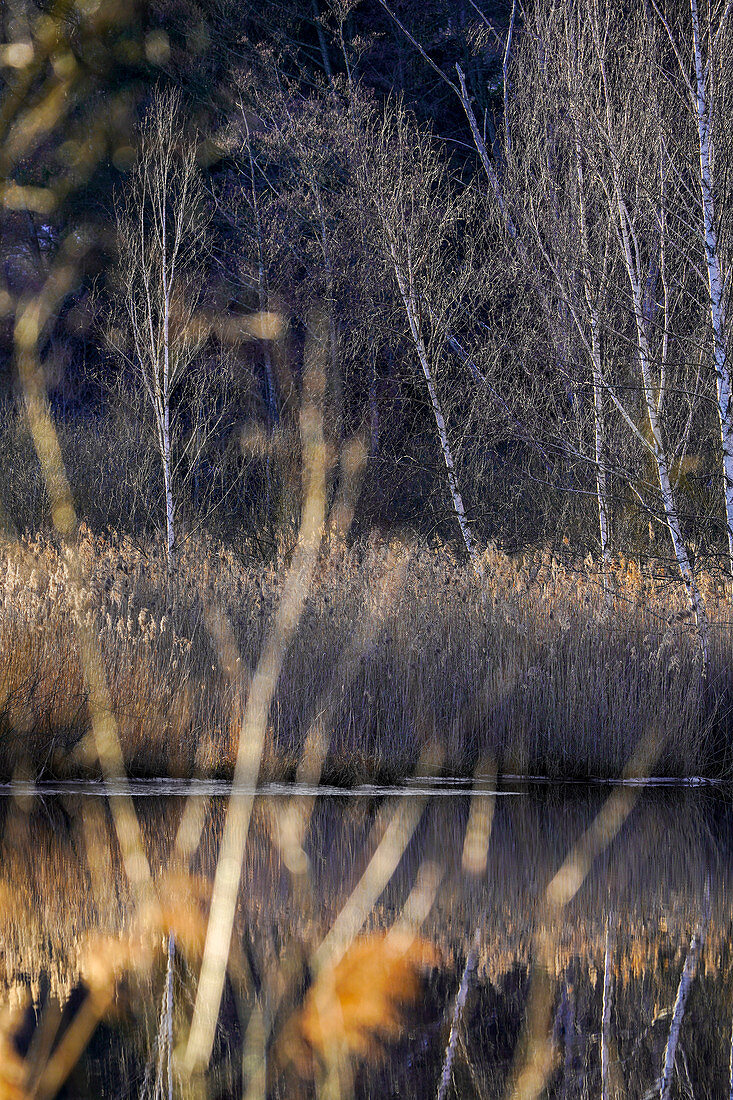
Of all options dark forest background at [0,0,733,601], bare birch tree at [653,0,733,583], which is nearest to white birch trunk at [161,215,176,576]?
dark forest background at [0,0,733,601]

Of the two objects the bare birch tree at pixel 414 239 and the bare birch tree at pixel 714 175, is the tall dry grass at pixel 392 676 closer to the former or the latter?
the bare birch tree at pixel 714 175

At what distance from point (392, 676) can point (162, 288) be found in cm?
924

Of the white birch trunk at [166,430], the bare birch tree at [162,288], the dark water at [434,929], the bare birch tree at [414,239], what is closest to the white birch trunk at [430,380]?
the bare birch tree at [414,239]

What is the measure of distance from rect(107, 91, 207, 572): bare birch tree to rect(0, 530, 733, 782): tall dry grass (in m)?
5.89

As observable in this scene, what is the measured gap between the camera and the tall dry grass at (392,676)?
21.7 ft

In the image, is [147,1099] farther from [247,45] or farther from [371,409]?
[247,45]

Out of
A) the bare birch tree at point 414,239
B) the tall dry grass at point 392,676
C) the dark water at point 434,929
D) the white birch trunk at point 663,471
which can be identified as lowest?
the dark water at point 434,929

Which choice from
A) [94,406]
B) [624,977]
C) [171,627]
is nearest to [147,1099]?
[624,977]

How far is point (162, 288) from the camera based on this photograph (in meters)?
15.0

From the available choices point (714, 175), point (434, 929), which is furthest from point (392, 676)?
point (714, 175)

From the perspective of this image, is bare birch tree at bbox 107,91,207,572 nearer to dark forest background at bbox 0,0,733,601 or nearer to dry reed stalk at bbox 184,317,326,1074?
dark forest background at bbox 0,0,733,601

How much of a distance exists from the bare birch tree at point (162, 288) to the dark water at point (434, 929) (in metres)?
8.05

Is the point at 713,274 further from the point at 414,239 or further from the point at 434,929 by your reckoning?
the point at 414,239

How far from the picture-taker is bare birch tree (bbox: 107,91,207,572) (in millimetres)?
14602
